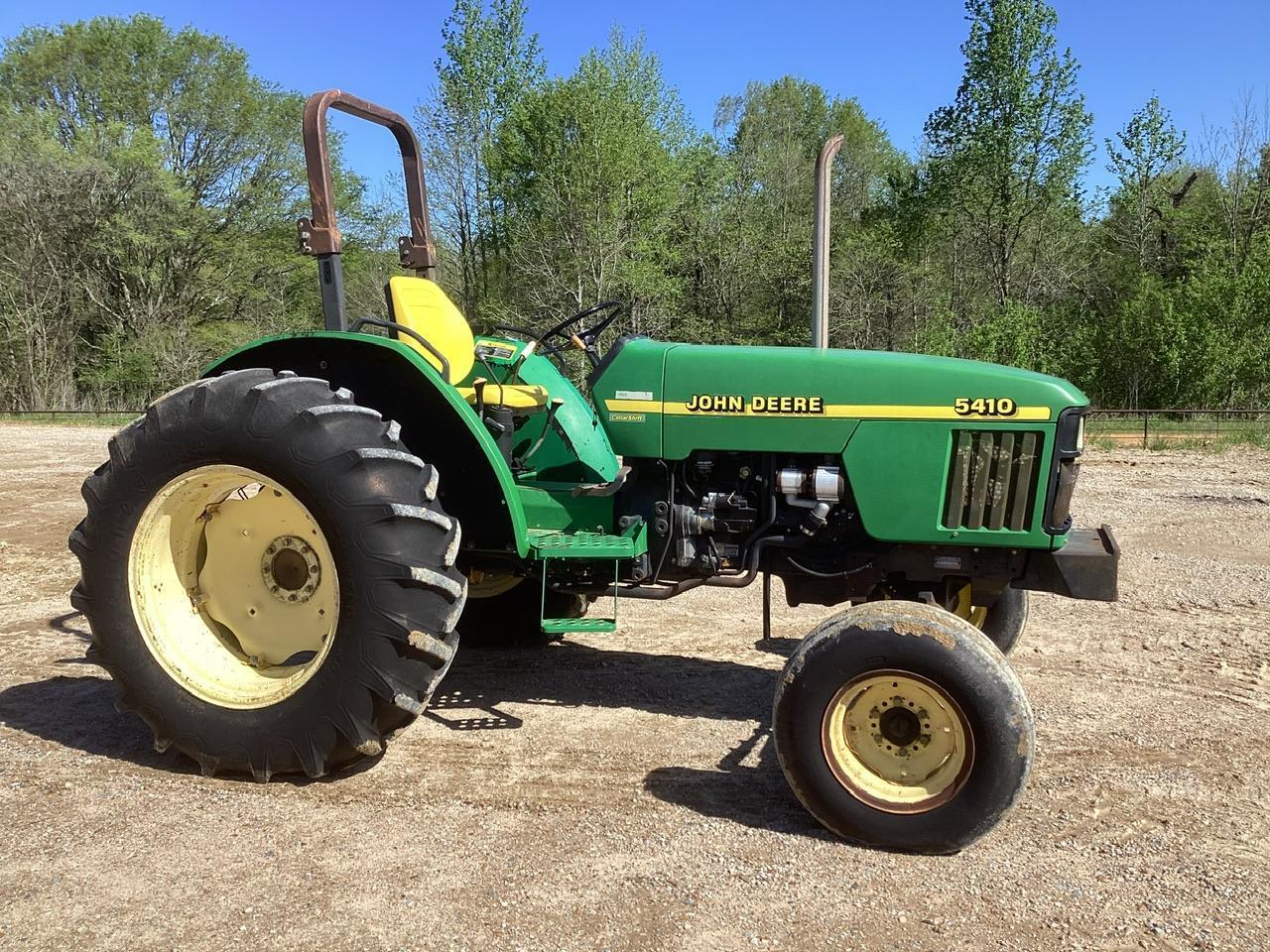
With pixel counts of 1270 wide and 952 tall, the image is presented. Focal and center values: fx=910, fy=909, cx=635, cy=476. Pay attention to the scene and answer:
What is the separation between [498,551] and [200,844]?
141 centimetres

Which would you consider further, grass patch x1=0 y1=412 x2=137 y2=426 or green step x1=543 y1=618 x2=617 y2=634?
grass patch x1=0 y1=412 x2=137 y2=426

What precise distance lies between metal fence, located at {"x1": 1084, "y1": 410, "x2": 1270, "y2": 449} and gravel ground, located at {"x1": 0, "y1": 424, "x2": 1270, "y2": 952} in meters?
11.1

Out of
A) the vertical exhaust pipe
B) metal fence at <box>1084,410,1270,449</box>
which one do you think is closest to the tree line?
metal fence at <box>1084,410,1270,449</box>

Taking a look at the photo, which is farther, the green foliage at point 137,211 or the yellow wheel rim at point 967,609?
the green foliage at point 137,211

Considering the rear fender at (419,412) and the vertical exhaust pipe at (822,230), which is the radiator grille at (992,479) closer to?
the rear fender at (419,412)

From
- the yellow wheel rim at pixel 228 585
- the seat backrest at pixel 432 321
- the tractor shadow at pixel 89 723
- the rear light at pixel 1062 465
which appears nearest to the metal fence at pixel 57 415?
the tractor shadow at pixel 89 723

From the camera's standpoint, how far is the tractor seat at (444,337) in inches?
149

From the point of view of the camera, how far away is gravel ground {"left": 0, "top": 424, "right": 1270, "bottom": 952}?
2387 millimetres

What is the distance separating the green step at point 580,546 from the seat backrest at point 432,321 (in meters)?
0.85

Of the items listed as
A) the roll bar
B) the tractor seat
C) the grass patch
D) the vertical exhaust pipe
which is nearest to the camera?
the roll bar

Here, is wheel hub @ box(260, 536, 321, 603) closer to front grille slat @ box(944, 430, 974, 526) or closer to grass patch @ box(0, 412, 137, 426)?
front grille slat @ box(944, 430, 974, 526)

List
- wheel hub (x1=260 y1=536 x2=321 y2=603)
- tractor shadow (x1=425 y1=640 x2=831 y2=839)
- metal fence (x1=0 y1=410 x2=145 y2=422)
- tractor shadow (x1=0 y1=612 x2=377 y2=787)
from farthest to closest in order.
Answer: metal fence (x1=0 y1=410 x2=145 y2=422) → wheel hub (x1=260 y1=536 x2=321 y2=603) → tractor shadow (x1=0 y1=612 x2=377 y2=787) → tractor shadow (x1=425 y1=640 x2=831 y2=839)

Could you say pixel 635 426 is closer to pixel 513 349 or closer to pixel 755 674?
pixel 513 349

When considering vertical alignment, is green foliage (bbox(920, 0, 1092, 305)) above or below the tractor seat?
above
